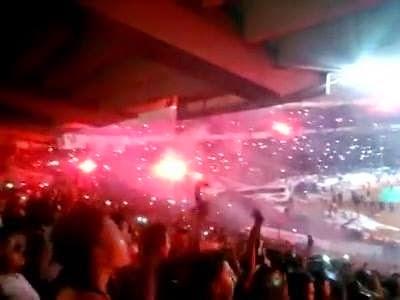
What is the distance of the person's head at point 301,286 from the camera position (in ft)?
16.9

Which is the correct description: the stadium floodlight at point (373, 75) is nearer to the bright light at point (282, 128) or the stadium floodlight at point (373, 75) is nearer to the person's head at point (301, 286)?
the person's head at point (301, 286)

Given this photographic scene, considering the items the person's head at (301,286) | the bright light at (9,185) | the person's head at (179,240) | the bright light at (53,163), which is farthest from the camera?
the bright light at (53,163)

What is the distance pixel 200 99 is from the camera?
4957 mm

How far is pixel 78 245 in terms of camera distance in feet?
8.05

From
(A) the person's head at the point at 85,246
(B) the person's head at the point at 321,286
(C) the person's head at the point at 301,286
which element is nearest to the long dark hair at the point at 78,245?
(A) the person's head at the point at 85,246

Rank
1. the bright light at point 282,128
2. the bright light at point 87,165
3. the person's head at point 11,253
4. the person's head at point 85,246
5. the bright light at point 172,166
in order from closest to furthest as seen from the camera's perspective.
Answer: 1. the person's head at point 85,246
2. the person's head at point 11,253
3. the bright light at point 282,128
4. the bright light at point 172,166
5. the bright light at point 87,165

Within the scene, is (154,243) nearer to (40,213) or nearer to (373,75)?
(373,75)

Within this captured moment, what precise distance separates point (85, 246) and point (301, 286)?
318 centimetres

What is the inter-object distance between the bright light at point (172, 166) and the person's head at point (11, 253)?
6.79 meters

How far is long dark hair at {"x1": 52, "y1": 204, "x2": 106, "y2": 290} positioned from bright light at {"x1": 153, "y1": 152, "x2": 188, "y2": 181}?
28.1 feet

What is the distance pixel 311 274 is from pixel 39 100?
3057 millimetres

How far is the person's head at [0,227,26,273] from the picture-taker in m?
3.99

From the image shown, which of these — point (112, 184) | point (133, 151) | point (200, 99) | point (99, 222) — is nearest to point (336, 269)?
point (200, 99)

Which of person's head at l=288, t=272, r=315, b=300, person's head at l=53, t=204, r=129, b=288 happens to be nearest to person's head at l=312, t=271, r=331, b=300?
person's head at l=288, t=272, r=315, b=300
